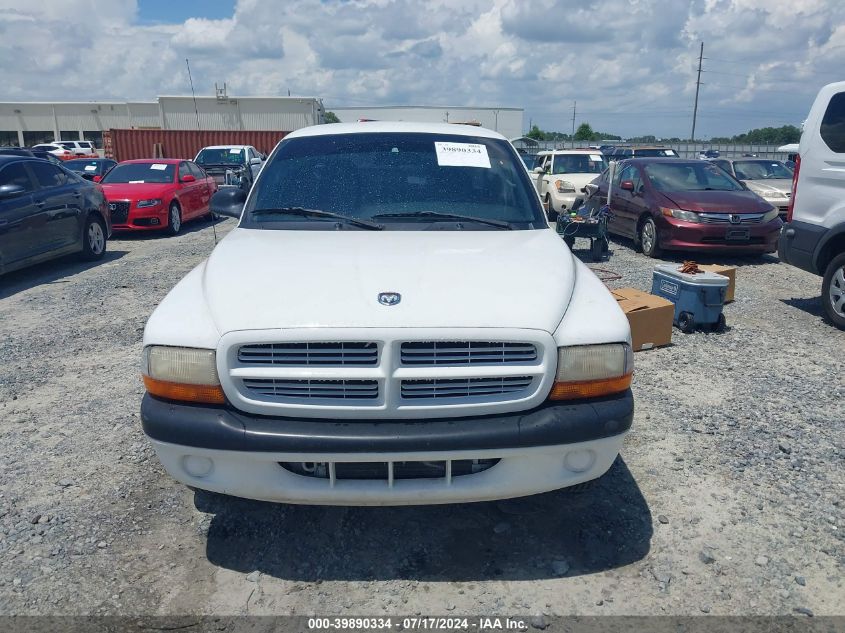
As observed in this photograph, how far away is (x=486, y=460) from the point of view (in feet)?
8.79

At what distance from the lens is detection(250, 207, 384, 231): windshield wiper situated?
3.65 m

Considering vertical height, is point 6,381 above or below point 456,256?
below

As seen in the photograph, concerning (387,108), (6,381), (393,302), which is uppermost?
(387,108)

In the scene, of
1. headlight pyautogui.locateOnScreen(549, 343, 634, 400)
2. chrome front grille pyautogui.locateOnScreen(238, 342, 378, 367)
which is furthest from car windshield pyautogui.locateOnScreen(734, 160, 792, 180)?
chrome front grille pyautogui.locateOnScreen(238, 342, 378, 367)

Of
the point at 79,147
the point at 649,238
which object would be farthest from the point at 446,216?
the point at 79,147

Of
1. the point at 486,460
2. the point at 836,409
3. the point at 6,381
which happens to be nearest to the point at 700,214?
the point at 836,409

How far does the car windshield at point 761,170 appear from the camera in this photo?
13.8 meters

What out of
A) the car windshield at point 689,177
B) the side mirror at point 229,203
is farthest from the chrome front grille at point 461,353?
the car windshield at point 689,177

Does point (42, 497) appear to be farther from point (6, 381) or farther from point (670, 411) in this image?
point (670, 411)

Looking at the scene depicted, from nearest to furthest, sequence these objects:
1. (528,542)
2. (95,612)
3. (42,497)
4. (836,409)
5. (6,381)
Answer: (95,612)
(528,542)
(42,497)
(836,409)
(6,381)

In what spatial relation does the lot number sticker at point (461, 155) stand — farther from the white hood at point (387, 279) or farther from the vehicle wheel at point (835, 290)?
the vehicle wheel at point (835, 290)

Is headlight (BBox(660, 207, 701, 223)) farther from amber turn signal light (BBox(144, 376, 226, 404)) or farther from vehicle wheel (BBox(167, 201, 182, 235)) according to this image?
vehicle wheel (BBox(167, 201, 182, 235))

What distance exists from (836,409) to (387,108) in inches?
1329

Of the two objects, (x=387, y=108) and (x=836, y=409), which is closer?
(x=836, y=409)
